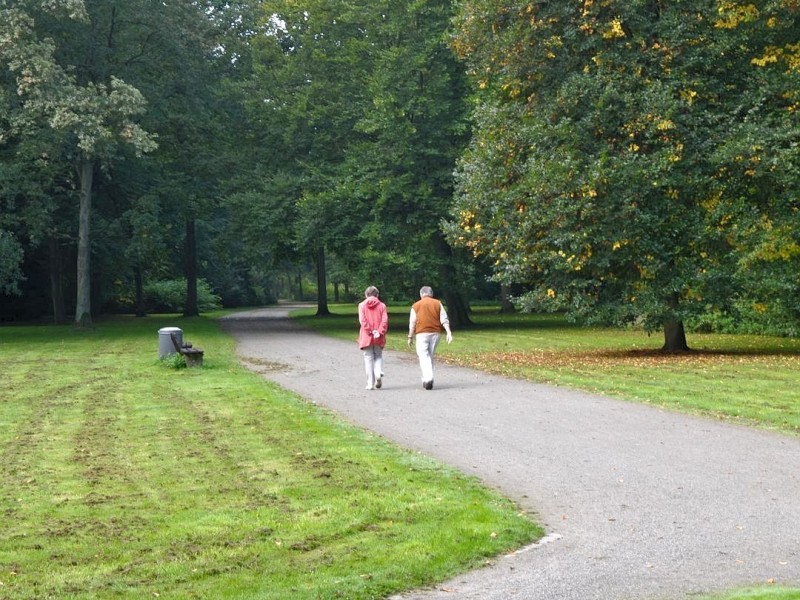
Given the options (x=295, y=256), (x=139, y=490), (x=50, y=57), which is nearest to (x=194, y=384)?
(x=139, y=490)

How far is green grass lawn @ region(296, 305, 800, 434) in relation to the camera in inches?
638

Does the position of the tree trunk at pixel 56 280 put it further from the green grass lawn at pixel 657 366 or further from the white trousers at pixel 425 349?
the white trousers at pixel 425 349

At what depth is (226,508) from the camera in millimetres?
9203

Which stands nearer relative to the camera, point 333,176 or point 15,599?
point 15,599

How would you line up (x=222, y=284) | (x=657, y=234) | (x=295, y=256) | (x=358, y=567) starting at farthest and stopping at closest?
(x=222, y=284) < (x=295, y=256) < (x=657, y=234) < (x=358, y=567)

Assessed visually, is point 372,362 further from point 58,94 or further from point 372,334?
point 58,94

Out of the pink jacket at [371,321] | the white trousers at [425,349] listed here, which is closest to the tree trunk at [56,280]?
the pink jacket at [371,321]

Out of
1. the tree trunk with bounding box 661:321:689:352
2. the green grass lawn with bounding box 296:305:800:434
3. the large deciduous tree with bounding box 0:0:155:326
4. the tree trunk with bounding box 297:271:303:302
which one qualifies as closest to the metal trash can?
the green grass lawn with bounding box 296:305:800:434

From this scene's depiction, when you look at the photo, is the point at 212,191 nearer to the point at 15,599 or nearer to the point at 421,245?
the point at 421,245

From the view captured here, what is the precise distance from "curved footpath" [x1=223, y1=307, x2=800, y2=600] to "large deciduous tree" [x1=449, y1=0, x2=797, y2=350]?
7137 millimetres

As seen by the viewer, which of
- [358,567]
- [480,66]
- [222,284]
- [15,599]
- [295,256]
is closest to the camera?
[15,599]

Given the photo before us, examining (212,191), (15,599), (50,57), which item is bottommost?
(15,599)

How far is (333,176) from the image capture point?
4531cm

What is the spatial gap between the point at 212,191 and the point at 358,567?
4447 cm
